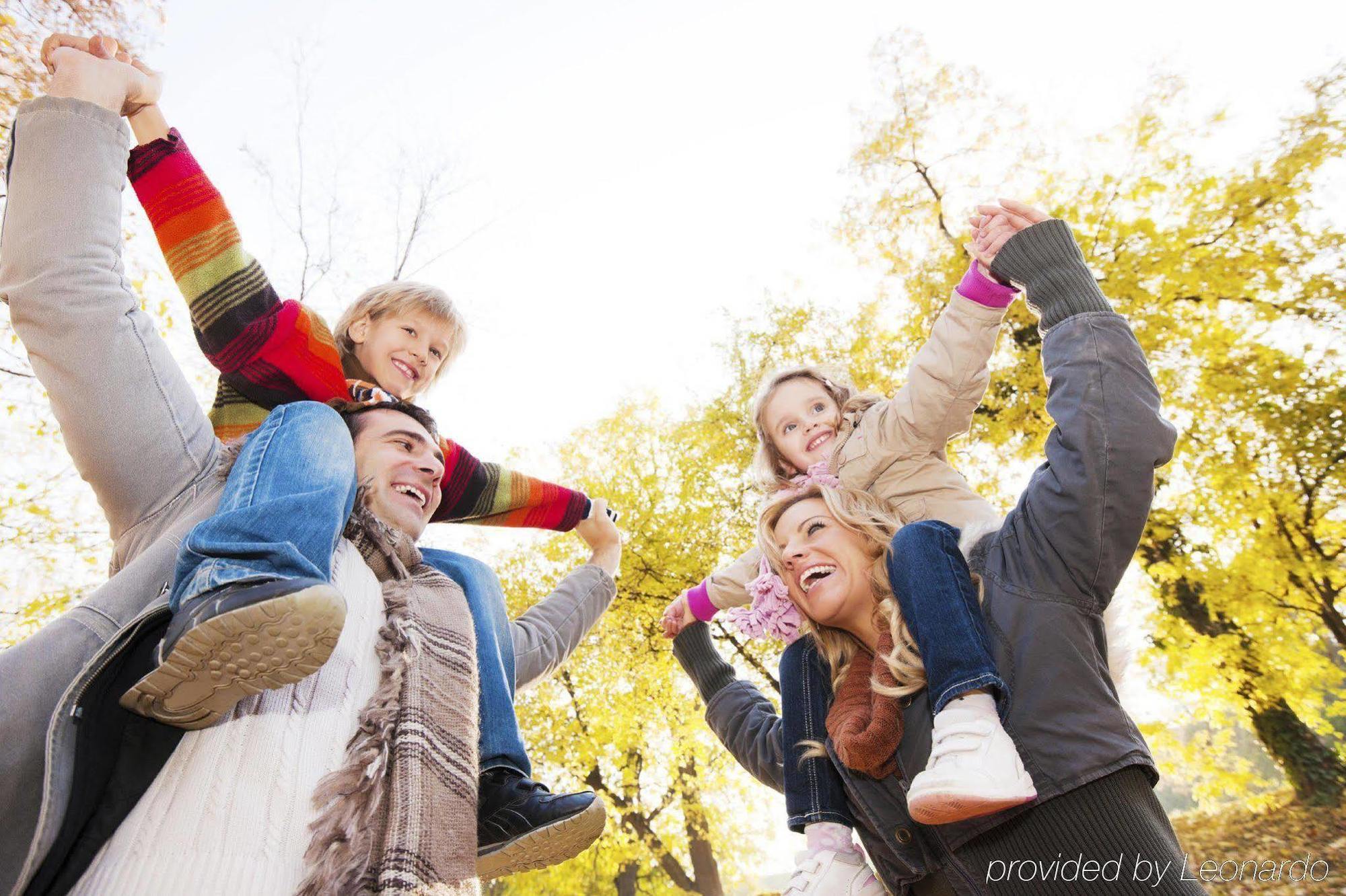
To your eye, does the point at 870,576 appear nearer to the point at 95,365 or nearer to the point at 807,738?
the point at 807,738

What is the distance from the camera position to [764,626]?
2.73 meters

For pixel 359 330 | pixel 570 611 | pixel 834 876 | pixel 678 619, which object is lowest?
pixel 834 876

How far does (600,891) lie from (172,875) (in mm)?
15403

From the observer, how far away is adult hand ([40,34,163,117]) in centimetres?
165

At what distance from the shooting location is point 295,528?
1427mm

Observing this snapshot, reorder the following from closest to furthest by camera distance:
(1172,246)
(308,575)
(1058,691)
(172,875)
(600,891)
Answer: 1. (172,875)
2. (308,575)
3. (1058,691)
4. (1172,246)
5. (600,891)

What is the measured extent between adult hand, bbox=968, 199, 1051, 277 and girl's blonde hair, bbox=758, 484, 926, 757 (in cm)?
99

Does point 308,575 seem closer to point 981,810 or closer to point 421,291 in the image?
point 981,810

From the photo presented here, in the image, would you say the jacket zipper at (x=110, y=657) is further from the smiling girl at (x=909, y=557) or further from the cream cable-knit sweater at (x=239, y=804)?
the smiling girl at (x=909, y=557)

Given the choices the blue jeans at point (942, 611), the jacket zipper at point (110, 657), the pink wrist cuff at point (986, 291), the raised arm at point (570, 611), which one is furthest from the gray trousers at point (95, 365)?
the pink wrist cuff at point (986, 291)

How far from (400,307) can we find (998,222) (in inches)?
94.8

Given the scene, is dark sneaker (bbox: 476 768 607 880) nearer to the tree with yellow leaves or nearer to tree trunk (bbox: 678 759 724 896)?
the tree with yellow leaves

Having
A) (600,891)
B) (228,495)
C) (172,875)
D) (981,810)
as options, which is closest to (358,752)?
(172,875)

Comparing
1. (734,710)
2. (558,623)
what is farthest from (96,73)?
(734,710)
